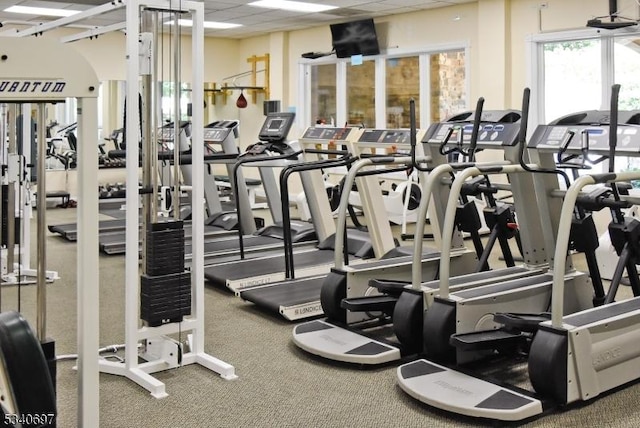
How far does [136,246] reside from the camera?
141 inches

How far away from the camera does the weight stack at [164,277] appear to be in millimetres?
3729

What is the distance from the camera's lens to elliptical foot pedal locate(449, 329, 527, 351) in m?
3.51

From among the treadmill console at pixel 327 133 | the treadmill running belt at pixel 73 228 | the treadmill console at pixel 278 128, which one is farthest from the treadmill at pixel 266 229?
the treadmill running belt at pixel 73 228

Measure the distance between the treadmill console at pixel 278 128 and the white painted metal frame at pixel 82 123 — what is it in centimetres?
438

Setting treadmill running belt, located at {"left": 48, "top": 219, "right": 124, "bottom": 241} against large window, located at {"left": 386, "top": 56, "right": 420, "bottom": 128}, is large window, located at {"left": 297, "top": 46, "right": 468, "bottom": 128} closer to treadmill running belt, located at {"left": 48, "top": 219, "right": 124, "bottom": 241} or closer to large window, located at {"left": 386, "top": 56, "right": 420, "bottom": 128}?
large window, located at {"left": 386, "top": 56, "right": 420, "bottom": 128}

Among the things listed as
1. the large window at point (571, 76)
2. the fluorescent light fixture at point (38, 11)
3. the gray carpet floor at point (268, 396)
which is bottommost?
the gray carpet floor at point (268, 396)

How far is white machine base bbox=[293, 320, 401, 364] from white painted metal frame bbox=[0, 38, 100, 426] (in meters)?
1.67

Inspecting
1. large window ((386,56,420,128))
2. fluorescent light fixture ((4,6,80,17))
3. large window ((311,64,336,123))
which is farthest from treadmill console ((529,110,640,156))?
fluorescent light fixture ((4,6,80,17))

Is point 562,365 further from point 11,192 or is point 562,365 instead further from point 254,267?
point 11,192

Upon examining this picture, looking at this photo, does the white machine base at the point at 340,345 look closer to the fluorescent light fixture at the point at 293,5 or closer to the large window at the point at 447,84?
the large window at the point at 447,84

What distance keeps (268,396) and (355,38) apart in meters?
8.02

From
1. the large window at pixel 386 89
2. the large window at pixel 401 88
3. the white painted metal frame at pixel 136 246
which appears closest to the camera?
the white painted metal frame at pixel 136 246

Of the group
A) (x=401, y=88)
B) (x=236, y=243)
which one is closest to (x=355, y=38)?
(x=401, y=88)

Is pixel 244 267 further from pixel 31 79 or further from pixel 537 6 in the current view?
pixel 537 6
